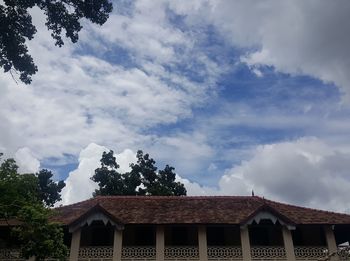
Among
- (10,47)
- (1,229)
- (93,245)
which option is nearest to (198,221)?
(93,245)

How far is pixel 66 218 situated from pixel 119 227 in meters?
3.20

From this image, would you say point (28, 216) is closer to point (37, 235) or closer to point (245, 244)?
point (37, 235)

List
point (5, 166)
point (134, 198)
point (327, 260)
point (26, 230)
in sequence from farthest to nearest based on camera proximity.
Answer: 1. point (134, 198)
2. point (327, 260)
3. point (5, 166)
4. point (26, 230)

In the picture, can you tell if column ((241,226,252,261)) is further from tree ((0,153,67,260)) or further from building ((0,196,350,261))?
tree ((0,153,67,260))

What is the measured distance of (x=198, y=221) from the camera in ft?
66.8

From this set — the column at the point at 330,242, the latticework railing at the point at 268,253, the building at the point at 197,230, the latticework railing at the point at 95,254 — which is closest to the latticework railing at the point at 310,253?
the building at the point at 197,230

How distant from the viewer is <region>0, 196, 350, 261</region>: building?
20141 mm

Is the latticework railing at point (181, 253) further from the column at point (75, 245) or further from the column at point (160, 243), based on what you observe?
the column at point (75, 245)

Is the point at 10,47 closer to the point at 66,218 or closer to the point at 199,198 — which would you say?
the point at 66,218

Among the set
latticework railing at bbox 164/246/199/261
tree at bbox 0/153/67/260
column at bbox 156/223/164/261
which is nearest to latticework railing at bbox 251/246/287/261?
latticework railing at bbox 164/246/199/261

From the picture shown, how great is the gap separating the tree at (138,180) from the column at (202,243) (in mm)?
16471

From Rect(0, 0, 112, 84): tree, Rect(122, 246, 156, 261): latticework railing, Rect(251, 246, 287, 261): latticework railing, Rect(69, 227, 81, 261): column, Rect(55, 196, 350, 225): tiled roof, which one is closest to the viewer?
Rect(0, 0, 112, 84): tree

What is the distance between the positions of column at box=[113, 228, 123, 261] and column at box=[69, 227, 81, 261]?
197 centimetres

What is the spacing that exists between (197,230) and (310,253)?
6.49m
